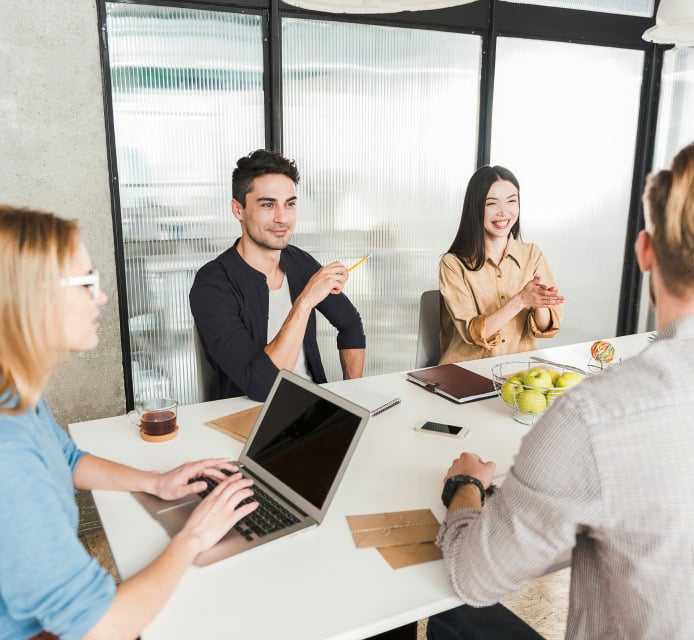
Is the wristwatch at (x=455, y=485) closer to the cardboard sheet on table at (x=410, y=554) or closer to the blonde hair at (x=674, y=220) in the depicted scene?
the cardboard sheet on table at (x=410, y=554)

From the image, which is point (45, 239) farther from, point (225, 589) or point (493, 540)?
point (493, 540)

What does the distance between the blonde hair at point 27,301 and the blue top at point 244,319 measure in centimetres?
95

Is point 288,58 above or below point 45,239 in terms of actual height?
above

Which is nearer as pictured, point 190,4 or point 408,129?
point 190,4

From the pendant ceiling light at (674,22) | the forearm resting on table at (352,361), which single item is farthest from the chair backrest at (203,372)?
the pendant ceiling light at (674,22)

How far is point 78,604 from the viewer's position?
878mm

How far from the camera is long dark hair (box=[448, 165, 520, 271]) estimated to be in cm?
260

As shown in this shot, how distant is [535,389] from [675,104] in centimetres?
299

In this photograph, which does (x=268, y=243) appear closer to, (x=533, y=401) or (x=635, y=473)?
(x=533, y=401)

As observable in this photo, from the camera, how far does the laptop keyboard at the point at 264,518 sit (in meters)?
1.17

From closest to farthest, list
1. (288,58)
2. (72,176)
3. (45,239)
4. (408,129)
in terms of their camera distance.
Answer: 1. (45,239)
2. (72,176)
3. (288,58)
4. (408,129)

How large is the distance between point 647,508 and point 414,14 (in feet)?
9.41

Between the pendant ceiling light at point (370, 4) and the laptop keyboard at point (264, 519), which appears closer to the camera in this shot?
the laptop keyboard at point (264, 519)

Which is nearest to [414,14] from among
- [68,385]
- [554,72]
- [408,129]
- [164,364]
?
[408,129]
